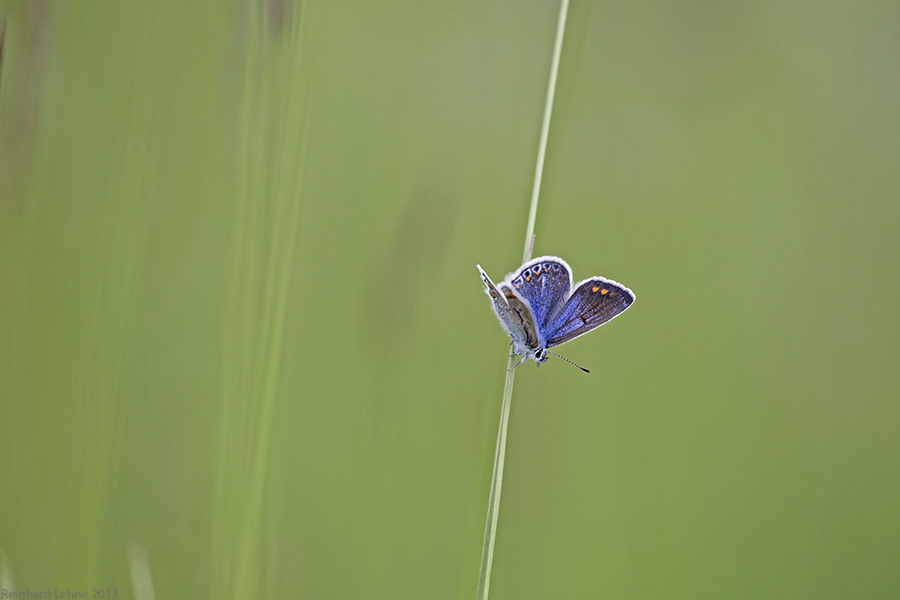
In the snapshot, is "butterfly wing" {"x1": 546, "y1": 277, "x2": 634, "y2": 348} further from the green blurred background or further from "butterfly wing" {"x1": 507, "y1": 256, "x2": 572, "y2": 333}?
the green blurred background

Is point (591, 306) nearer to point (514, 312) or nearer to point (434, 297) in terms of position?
point (514, 312)

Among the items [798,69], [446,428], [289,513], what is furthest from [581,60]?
[289,513]

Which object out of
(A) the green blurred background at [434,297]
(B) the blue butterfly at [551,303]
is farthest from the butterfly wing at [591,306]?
(A) the green blurred background at [434,297]

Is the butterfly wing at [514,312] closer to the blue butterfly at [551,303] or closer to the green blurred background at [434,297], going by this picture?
the blue butterfly at [551,303]

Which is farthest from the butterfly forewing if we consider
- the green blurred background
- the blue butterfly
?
the green blurred background

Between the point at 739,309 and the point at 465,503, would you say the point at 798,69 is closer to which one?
the point at 739,309

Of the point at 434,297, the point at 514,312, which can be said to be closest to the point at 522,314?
the point at 514,312

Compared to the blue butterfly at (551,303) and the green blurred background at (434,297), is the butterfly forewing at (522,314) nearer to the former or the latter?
the blue butterfly at (551,303)

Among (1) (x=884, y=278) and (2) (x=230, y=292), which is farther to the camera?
(1) (x=884, y=278)

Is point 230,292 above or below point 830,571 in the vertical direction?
above
